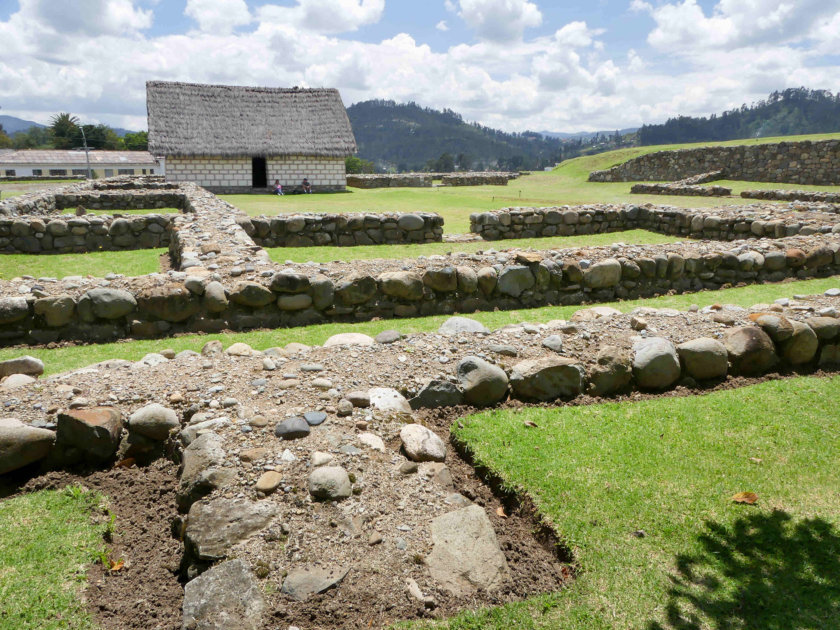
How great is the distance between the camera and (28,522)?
10.8 ft

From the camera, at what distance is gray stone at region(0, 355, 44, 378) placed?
505 cm

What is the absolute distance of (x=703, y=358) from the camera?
500 centimetres

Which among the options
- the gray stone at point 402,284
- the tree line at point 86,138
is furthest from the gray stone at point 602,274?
the tree line at point 86,138

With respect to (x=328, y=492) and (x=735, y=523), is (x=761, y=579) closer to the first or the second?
(x=735, y=523)

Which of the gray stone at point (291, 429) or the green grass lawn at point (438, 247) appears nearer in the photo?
the gray stone at point (291, 429)

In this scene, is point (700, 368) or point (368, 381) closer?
point (368, 381)

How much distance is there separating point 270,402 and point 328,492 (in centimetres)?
104

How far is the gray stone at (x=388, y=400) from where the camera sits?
411 centimetres

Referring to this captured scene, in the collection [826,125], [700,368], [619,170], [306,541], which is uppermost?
[826,125]

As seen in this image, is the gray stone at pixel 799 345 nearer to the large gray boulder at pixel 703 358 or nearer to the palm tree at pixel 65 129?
the large gray boulder at pixel 703 358

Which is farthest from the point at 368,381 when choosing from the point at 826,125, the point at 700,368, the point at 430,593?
the point at 826,125

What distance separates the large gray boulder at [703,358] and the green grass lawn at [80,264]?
9.49 meters

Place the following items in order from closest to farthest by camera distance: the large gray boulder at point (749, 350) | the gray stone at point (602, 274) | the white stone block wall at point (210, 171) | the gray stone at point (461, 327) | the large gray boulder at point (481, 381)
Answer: the large gray boulder at point (481, 381), the large gray boulder at point (749, 350), the gray stone at point (461, 327), the gray stone at point (602, 274), the white stone block wall at point (210, 171)

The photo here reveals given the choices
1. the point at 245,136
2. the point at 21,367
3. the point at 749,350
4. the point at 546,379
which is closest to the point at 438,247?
the point at 749,350
